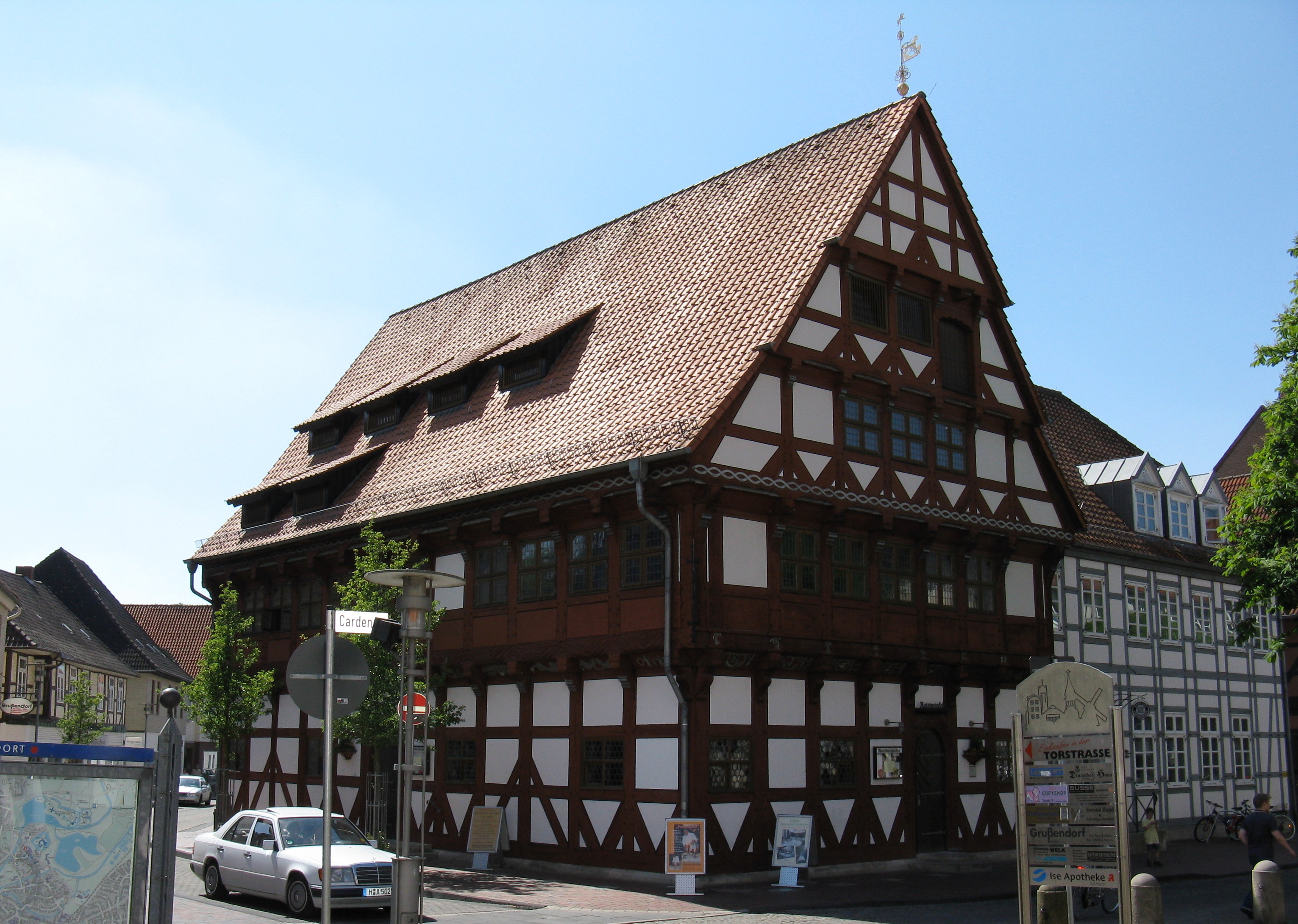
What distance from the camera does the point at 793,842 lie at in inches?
781

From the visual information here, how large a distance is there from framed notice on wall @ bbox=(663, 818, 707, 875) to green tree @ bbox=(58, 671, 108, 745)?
98.3 feet

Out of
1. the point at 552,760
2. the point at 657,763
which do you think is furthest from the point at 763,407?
the point at 552,760

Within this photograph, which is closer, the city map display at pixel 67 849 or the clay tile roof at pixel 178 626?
the city map display at pixel 67 849

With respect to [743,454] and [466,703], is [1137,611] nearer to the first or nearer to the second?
[743,454]

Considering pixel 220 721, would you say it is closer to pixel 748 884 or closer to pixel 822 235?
pixel 748 884

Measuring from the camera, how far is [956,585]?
2439cm

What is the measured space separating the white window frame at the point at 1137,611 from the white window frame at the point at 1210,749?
3156 millimetres

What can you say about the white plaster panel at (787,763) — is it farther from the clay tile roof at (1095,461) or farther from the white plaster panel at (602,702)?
the clay tile roof at (1095,461)

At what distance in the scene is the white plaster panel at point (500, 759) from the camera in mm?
23078

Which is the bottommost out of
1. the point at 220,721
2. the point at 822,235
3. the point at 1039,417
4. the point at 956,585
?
the point at 220,721

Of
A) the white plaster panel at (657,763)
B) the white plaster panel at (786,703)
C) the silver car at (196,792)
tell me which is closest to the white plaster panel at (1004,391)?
the white plaster panel at (786,703)

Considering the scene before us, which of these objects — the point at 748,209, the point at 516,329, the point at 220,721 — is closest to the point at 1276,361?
the point at 748,209

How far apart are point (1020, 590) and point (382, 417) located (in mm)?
15475

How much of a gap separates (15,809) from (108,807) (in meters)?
0.62
